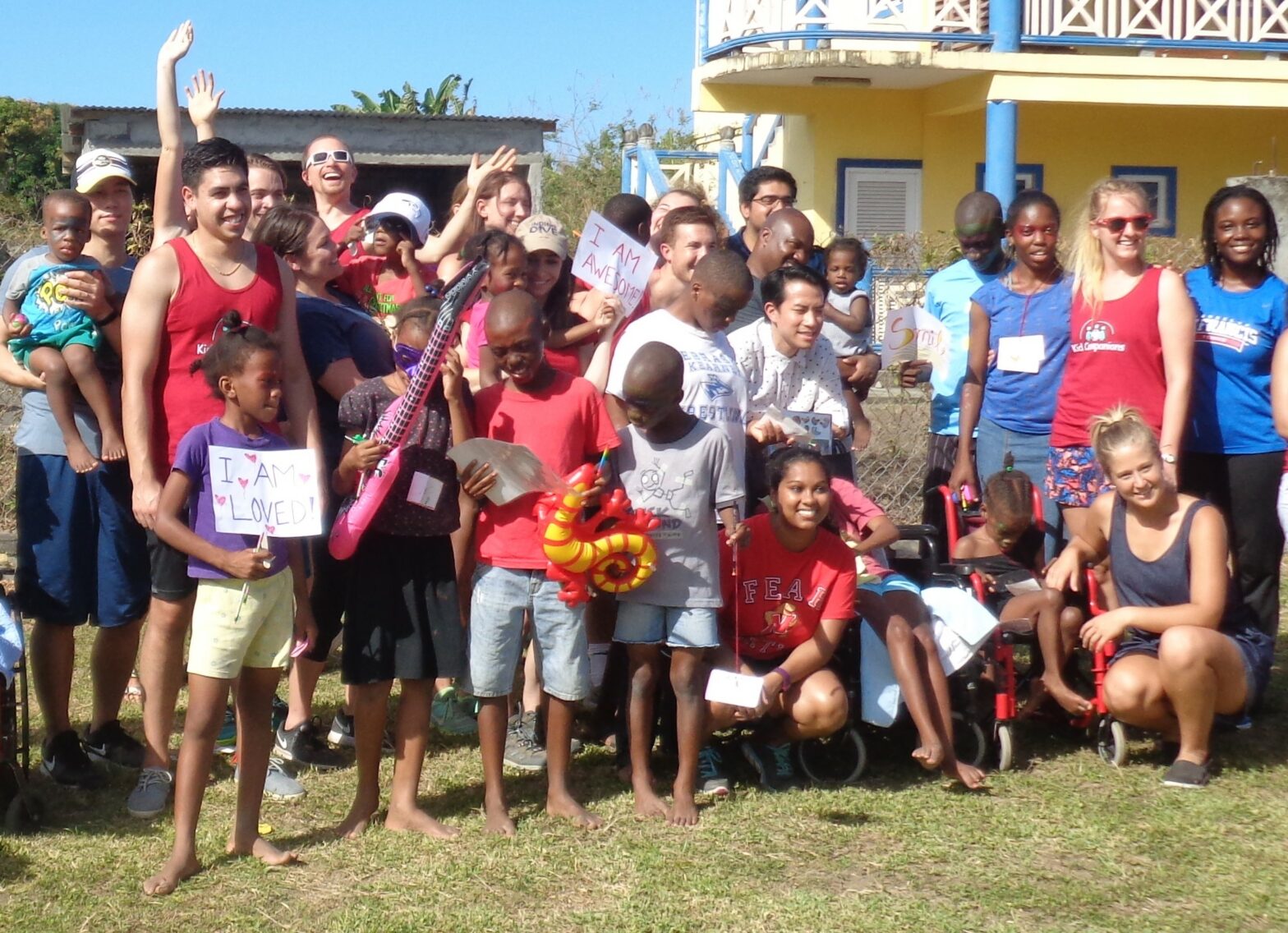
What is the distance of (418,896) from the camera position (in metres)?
4.25

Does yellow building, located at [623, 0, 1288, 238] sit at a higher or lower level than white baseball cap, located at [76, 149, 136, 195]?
higher

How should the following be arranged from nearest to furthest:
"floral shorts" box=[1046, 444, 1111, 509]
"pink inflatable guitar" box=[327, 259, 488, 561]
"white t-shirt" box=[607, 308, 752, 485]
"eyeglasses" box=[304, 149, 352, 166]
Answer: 1. "pink inflatable guitar" box=[327, 259, 488, 561]
2. "white t-shirt" box=[607, 308, 752, 485]
3. "floral shorts" box=[1046, 444, 1111, 509]
4. "eyeglasses" box=[304, 149, 352, 166]

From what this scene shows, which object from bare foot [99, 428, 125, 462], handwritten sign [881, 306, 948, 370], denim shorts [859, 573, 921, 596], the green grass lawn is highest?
handwritten sign [881, 306, 948, 370]

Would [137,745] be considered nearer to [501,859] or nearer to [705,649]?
[501,859]

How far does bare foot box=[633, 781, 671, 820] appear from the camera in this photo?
16.3 ft

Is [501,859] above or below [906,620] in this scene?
below

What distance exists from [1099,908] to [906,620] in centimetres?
140

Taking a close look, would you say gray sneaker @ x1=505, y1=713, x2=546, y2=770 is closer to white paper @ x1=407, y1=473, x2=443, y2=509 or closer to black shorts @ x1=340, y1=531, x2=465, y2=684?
black shorts @ x1=340, y1=531, x2=465, y2=684

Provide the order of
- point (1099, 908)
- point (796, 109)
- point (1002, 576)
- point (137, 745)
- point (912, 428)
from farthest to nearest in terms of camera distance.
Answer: point (796, 109) < point (912, 428) < point (1002, 576) < point (137, 745) < point (1099, 908)

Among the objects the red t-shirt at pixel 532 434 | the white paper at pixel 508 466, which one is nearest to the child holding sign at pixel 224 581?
the white paper at pixel 508 466

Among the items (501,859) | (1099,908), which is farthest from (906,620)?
(501,859)

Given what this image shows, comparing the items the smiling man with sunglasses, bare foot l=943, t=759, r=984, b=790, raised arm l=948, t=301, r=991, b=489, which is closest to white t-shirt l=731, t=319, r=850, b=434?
raised arm l=948, t=301, r=991, b=489

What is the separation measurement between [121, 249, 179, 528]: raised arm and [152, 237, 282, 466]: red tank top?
0.13 feet

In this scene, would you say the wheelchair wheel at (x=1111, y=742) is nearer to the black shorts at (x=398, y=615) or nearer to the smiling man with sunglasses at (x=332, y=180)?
the black shorts at (x=398, y=615)
